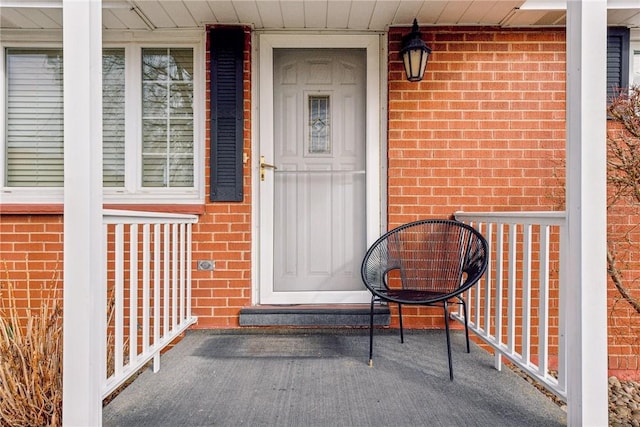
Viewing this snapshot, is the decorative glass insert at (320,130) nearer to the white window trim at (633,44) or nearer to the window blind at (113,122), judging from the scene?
the window blind at (113,122)

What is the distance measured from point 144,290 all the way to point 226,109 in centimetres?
146

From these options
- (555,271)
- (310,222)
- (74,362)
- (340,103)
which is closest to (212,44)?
(340,103)

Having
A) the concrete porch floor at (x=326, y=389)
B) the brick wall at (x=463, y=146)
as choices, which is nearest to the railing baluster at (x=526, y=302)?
the concrete porch floor at (x=326, y=389)

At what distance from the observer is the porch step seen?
299cm

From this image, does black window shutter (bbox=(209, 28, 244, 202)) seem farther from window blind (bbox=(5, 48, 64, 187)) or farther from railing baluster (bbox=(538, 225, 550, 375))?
railing baluster (bbox=(538, 225, 550, 375))

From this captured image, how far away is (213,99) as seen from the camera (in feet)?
10.1

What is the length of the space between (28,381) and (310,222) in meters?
1.97

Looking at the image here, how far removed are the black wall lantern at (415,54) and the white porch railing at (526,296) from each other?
1043 mm

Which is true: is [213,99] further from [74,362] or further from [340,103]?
[74,362]

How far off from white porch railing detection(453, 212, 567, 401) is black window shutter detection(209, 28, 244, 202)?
1.69 m

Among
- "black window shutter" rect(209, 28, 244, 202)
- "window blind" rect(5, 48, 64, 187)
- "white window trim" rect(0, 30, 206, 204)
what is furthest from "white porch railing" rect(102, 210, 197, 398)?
"window blind" rect(5, 48, 64, 187)

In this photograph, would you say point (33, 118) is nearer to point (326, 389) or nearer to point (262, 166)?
point (262, 166)

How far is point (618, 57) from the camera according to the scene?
3.07m

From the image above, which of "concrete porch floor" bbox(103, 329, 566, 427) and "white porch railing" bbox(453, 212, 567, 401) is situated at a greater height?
"white porch railing" bbox(453, 212, 567, 401)
